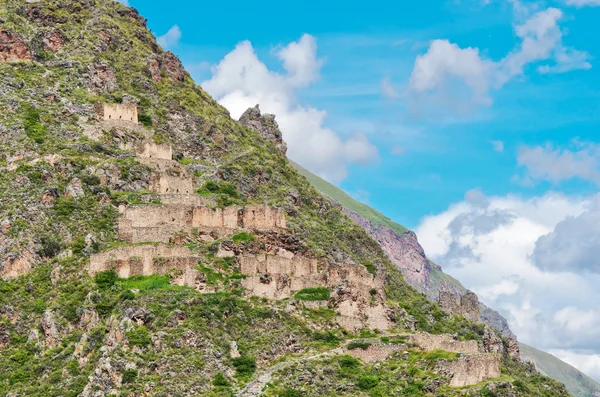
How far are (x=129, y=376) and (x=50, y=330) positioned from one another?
38.6ft

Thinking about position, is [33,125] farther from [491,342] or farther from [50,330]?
[491,342]

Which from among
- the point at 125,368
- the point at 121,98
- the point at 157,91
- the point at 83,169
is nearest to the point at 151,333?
the point at 125,368

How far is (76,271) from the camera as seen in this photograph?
73.2 m

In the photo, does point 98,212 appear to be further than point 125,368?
Yes

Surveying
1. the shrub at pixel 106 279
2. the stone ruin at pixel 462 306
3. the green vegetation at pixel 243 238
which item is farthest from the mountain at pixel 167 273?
the stone ruin at pixel 462 306

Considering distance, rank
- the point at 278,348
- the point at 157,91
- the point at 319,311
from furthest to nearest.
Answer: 1. the point at 157,91
2. the point at 319,311
3. the point at 278,348

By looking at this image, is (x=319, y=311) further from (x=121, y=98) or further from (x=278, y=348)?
(x=121, y=98)

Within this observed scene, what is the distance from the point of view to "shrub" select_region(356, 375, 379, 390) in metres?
61.6

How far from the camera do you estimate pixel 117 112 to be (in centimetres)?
10156

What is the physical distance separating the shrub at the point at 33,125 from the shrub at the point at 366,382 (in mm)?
41610

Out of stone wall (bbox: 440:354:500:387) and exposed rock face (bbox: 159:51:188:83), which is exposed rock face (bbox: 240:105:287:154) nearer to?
exposed rock face (bbox: 159:51:188:83)

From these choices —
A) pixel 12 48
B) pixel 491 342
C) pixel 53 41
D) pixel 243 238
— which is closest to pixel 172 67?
pixel 53 41

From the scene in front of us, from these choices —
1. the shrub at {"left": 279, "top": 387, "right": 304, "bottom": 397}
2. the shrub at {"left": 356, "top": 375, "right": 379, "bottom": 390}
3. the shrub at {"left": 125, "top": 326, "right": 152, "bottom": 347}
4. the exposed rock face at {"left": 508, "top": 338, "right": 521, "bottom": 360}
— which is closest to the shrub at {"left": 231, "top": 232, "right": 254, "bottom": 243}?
the shrub at {"left": 125, "top": 326, "right": 152, "bottom": 347}

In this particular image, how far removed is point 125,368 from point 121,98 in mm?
53468
